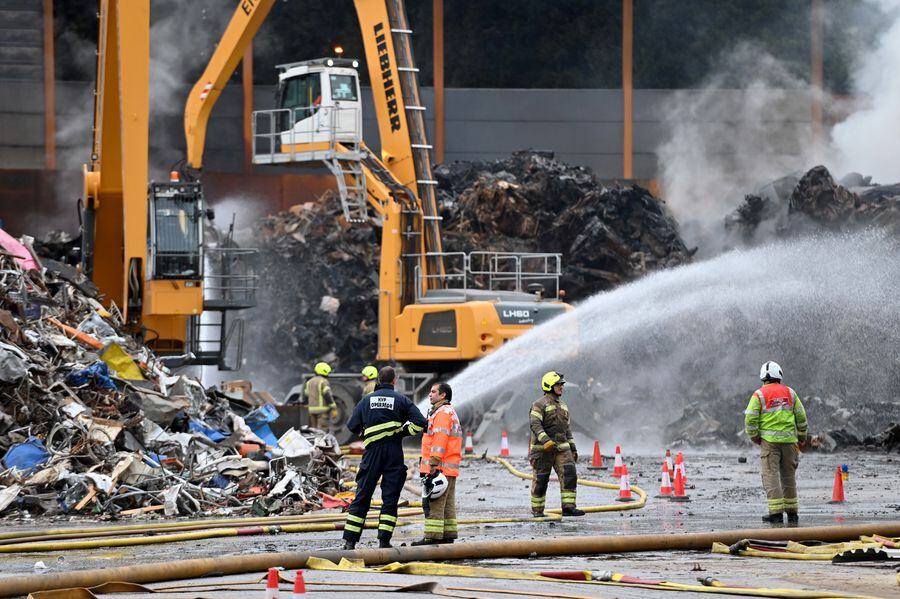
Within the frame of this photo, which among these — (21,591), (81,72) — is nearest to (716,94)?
(81,72)

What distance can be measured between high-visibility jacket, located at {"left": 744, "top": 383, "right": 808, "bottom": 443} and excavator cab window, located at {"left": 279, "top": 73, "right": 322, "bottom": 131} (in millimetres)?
14659

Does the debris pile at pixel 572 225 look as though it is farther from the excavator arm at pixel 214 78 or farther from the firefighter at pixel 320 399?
the firefighter at pixel 320 399

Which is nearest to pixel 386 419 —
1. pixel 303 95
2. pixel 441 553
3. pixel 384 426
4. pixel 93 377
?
pixel 384 426

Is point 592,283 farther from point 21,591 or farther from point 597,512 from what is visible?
point 21,591

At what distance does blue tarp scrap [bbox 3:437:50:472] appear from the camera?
15164 millimetres

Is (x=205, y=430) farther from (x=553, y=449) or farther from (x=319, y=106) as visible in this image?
(x=319, y=106)

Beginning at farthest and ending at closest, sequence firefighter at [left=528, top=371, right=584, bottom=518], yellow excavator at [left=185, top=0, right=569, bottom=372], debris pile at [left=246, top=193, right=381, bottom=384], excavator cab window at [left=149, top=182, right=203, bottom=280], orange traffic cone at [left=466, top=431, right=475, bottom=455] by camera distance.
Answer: debris pile at [left=246, top=193, right=381, bottom=384], yellow excavator at [left=185, top=0, right=569, bottom=372], orange traffic cone at [left=466, top=431, right=475, bottom=455], excavator cab window at [left=149, top=182, right=203, bottom=280], firefighter at [left=528, top=371, right=584, bottom=518]

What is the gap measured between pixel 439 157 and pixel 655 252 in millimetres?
7411

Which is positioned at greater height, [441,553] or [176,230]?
[176,230]

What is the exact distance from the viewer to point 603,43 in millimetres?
40906

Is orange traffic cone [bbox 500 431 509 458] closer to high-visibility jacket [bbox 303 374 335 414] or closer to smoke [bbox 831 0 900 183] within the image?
high-visibility jacket [bbox 303 374 335 414]

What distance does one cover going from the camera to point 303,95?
27.0 metres

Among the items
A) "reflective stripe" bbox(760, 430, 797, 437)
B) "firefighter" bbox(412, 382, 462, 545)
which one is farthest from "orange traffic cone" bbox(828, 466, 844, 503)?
"firefighter" bbox(412, 382, 462, 545)

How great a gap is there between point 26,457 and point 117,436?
42.3 inches
